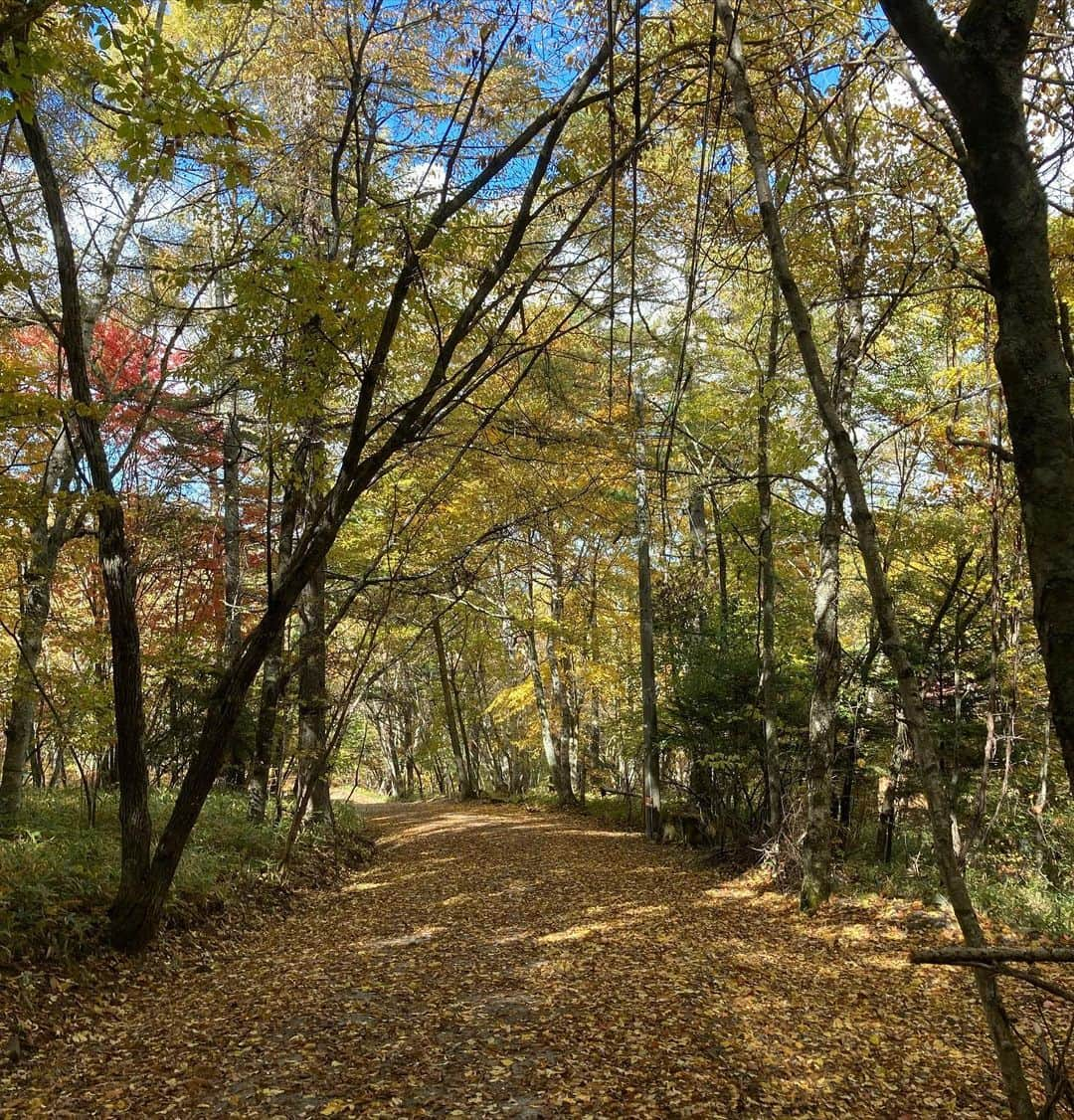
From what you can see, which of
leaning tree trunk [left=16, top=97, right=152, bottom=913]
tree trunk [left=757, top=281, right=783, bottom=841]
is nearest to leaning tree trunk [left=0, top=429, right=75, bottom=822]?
leaning tree trunk [left=16, top=97, right=152, bottom=913]

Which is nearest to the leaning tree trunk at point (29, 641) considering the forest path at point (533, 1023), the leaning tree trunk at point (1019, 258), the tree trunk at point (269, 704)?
the tree trunk at point (269, 704)

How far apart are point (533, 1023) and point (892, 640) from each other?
10.7 feet

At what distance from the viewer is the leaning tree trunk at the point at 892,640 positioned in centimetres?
247

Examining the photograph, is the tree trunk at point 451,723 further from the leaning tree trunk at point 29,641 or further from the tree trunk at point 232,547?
the leaning tree trunk at point 29,641

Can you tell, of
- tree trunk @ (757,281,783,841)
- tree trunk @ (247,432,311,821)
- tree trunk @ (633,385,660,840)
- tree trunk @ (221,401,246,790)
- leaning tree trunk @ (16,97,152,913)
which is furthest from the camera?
tree trunk @ (633,385,660,840)

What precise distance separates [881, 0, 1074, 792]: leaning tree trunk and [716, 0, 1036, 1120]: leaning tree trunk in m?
0.73

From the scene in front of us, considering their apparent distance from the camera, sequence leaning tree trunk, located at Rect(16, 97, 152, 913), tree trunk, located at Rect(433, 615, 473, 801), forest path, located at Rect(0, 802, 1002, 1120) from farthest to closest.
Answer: tree trunk, located at Rect(433, 615, 473, 801), leaning tree trunk, located at Rect(16, 97, 152, 913), forest path, located at Rect(0, 802, 1002, 1120)

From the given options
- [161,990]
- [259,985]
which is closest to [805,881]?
[259,985]

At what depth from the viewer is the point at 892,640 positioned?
274 centimetres

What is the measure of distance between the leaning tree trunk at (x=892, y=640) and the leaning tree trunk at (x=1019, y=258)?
0.73 m

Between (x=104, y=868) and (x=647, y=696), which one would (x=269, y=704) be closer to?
(x=104, y=868)

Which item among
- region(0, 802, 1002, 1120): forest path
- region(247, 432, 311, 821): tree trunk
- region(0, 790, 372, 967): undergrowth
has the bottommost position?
region(0, 802, 1002, 1120): forest path

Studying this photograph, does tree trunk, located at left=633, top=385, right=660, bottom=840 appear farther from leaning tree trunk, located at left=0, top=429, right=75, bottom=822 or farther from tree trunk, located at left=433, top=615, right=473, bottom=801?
leaning tree trunk, located at left=0, top=429, right=75, bottom=822

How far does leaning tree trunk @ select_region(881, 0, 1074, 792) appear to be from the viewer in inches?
72.2
